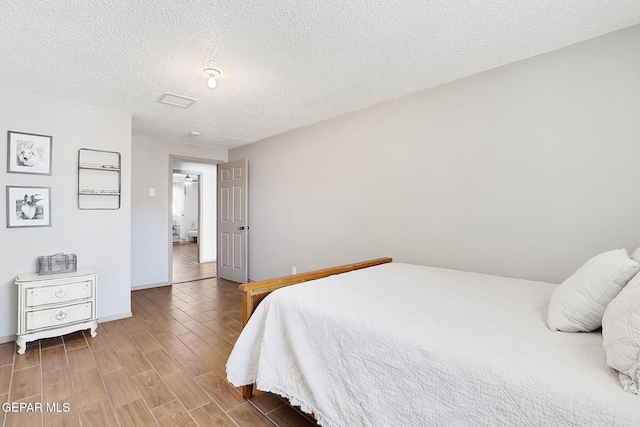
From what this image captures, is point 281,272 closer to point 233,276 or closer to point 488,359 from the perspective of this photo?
point 233,276

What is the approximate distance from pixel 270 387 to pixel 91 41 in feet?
7.72

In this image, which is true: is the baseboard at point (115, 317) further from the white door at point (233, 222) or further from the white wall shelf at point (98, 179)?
the white door at point (233, 222)

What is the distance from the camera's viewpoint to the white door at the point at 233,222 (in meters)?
4.71

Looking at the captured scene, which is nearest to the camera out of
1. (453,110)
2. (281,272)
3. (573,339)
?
(573,339)

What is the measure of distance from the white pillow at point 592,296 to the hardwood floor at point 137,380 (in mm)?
1376

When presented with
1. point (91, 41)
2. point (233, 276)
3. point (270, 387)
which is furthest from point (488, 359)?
point (233, 276)

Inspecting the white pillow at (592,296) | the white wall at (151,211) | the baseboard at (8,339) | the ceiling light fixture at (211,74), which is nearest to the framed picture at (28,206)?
the baseboard at (8,339)

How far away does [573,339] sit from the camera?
111 cm

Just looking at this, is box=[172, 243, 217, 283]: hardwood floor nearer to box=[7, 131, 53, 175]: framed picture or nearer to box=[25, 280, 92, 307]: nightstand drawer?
box=[25, 280, 92, 307]: nightstand drawer

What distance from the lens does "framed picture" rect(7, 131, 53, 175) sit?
8.55ft

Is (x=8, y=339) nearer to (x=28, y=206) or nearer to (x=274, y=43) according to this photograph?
(x=28, y=206)

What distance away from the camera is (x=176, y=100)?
2883mm

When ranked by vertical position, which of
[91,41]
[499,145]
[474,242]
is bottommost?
[474,242]

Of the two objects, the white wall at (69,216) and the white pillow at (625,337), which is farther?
the white wall at (69,216)
